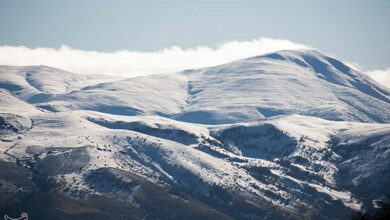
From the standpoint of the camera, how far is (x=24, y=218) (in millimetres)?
118562

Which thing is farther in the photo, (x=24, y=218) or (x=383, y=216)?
(x=24, y=218)

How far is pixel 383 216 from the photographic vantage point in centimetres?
9350

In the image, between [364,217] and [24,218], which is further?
[24,218]

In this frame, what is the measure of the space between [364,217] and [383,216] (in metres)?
4.08

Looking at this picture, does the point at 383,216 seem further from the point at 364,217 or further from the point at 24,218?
the point at 24,218

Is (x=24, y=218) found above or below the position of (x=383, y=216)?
below

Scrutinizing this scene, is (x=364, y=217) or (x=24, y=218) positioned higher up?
(x=364, y=217)

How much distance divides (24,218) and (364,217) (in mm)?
67608

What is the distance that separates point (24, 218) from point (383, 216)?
70.2m

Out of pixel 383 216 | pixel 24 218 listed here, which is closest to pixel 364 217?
pixel 383 216

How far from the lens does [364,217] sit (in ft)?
301
